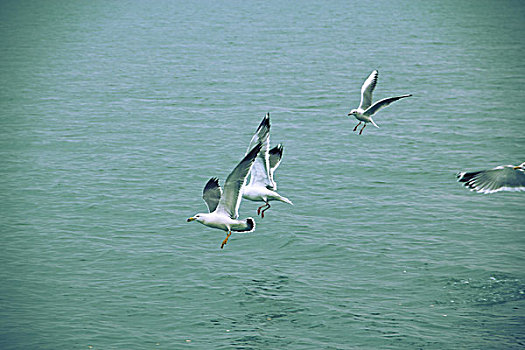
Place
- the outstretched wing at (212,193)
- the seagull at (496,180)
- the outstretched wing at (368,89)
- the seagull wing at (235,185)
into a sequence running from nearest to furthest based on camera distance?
1. the seagull wing at (235,185)
2. the seagull at (496,180)
3. the outstretched wing at (212,193)
4. the outstretched wing at (368,89)

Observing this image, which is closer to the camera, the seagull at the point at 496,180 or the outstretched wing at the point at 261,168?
the seagull at the point at 496,180

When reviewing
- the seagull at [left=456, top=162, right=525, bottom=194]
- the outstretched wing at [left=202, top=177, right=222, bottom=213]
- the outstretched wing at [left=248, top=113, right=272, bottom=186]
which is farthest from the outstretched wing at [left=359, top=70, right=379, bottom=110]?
the outstretched wing at [left=202, top=177, right=222, bottom=213]

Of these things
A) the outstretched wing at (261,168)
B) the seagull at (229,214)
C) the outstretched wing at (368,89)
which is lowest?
the seagull at (229,214)

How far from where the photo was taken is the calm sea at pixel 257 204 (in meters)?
20.5

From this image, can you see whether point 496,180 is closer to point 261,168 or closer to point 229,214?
point 261,168

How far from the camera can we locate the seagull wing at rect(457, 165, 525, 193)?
64.2 feet

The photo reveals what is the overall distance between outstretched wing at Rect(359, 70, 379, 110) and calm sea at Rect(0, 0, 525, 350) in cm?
434

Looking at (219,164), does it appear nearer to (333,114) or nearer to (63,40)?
(333,114)

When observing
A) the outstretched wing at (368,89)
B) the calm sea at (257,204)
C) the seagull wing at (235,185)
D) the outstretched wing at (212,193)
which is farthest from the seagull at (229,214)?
the outstretched wing at (368,89)

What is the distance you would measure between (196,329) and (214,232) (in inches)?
316

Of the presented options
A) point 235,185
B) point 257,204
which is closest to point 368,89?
point 257,204

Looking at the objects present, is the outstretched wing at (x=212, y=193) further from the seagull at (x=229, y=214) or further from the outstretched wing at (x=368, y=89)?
the outstretched wing at (x=368, y=89)

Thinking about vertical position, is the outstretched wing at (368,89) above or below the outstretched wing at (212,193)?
above

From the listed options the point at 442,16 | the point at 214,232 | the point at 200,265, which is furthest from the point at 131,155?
the point at 442,16
